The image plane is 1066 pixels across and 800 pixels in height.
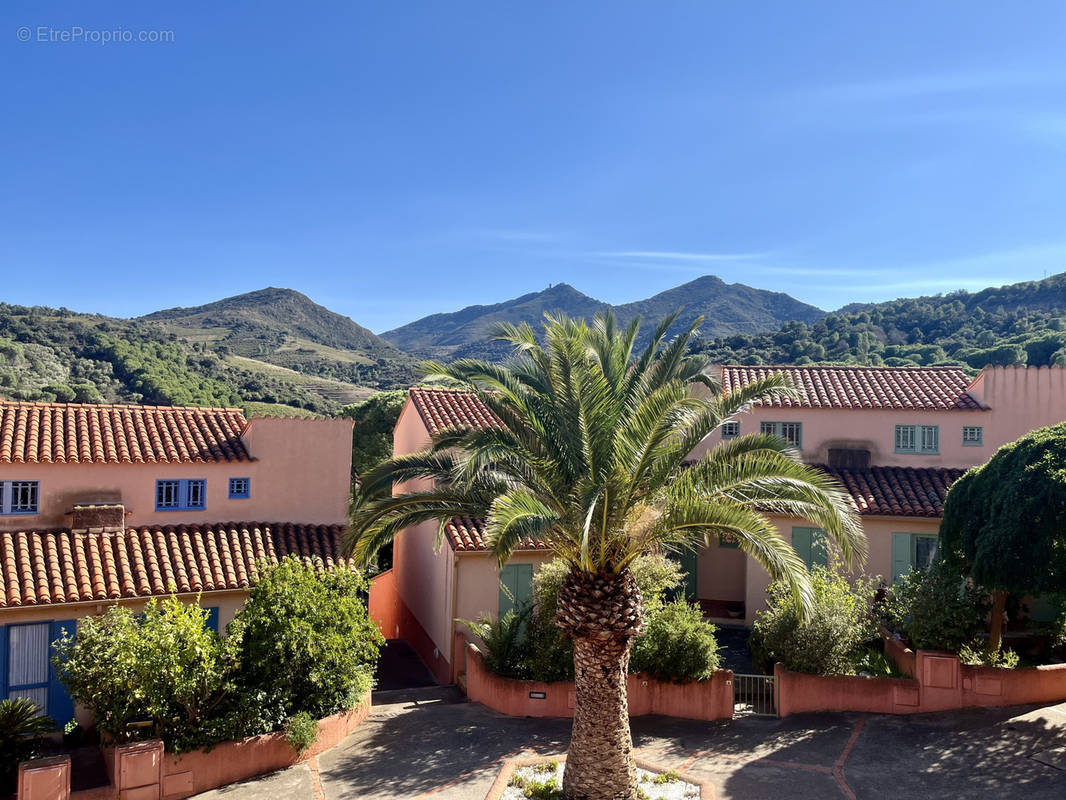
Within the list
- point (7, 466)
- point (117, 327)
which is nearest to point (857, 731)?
point (7, 466)

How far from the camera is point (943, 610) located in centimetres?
1559

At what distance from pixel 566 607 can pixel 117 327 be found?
76.3 metres

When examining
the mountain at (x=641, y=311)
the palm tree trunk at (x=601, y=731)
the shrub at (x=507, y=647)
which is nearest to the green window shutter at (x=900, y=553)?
the shrub at (x=507, y=647)

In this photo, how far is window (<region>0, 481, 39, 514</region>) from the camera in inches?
655

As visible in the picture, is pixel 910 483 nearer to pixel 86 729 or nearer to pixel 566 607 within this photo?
pixel 566 607

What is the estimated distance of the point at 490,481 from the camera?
40.3 ft

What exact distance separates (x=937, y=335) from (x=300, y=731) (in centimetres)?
7318

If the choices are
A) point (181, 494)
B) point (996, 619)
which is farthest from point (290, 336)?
point (996, 619)

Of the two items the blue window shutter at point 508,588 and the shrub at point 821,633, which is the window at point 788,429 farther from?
the blue window shutter at point 508,588

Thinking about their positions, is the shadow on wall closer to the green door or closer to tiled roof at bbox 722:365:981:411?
the green door

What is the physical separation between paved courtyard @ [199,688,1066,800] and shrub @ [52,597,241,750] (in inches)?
54.0

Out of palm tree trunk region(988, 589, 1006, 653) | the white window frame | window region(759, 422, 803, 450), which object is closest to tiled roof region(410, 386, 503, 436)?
window region(759, 422, 803, 450)

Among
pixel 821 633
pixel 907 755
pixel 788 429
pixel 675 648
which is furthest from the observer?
pixel 788 429

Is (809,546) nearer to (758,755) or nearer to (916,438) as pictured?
(916,438)
